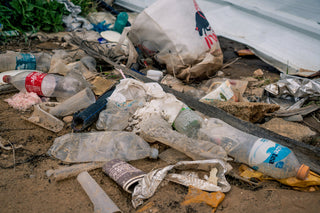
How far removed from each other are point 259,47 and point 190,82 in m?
1.32

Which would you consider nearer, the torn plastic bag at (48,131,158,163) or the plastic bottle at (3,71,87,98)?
the torn plastic bag at (48,131,158,163)

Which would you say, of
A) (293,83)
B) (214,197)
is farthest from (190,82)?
(214,197)

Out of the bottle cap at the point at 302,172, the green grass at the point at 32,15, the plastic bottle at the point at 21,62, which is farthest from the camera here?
the green grass at the point at 32,15

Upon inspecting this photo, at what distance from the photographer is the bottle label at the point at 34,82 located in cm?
229

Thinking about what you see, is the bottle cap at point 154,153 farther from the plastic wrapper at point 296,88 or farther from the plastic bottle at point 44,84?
the plastic wrapper at point 296,88

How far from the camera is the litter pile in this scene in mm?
1508

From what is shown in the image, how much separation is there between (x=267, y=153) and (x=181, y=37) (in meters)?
1.75

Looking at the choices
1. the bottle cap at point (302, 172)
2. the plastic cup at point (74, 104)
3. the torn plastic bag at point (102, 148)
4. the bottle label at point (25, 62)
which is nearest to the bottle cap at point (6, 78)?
the bottle label at point (25, 62)

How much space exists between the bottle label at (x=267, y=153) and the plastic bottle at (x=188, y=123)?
48 centimetres

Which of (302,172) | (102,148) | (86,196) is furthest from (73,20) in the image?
(302,172)

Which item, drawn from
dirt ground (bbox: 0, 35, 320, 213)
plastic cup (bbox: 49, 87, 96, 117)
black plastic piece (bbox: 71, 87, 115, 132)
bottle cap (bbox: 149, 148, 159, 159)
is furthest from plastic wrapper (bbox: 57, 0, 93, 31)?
bottle cap (bbox: 149, 148, 159, 159)

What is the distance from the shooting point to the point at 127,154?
5.59 feet

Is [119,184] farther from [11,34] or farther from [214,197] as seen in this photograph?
[11,34]

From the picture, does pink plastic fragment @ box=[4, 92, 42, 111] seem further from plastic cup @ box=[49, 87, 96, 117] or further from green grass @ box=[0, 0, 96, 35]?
green grass @ box=[0, 0, 96, 35]
